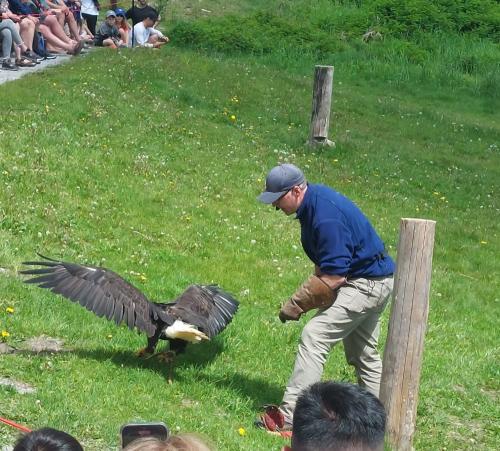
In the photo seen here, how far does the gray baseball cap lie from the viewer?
21.2 feet

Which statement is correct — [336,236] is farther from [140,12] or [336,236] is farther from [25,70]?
[140,12]

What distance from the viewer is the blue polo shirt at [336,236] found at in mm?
6438

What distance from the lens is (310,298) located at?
6.70m

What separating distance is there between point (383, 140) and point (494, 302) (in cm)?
737

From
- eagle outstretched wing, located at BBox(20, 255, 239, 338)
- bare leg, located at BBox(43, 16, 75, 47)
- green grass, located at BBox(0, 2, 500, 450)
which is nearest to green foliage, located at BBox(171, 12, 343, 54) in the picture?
green grass, located at BBox(0, 2, 500, 450)

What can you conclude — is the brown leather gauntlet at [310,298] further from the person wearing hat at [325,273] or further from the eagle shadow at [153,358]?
the eagle shadow at [153,358]

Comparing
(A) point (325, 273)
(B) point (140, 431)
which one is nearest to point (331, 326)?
(A) point (325, 273)

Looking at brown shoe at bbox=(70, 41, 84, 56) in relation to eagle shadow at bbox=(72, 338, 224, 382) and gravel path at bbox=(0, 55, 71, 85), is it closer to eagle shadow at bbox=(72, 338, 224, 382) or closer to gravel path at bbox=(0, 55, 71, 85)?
gravel path at bbox=(0, 55, 71, 85)

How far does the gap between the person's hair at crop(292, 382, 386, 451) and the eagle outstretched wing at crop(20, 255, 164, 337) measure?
12.9ft

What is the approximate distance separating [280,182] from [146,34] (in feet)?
53.8

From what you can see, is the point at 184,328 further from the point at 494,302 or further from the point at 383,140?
the point at 383,140

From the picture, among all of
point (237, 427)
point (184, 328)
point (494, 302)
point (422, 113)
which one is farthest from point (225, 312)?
point (422, 113)

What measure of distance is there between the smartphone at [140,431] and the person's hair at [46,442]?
212 millimetres

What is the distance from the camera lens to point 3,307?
787 cm
